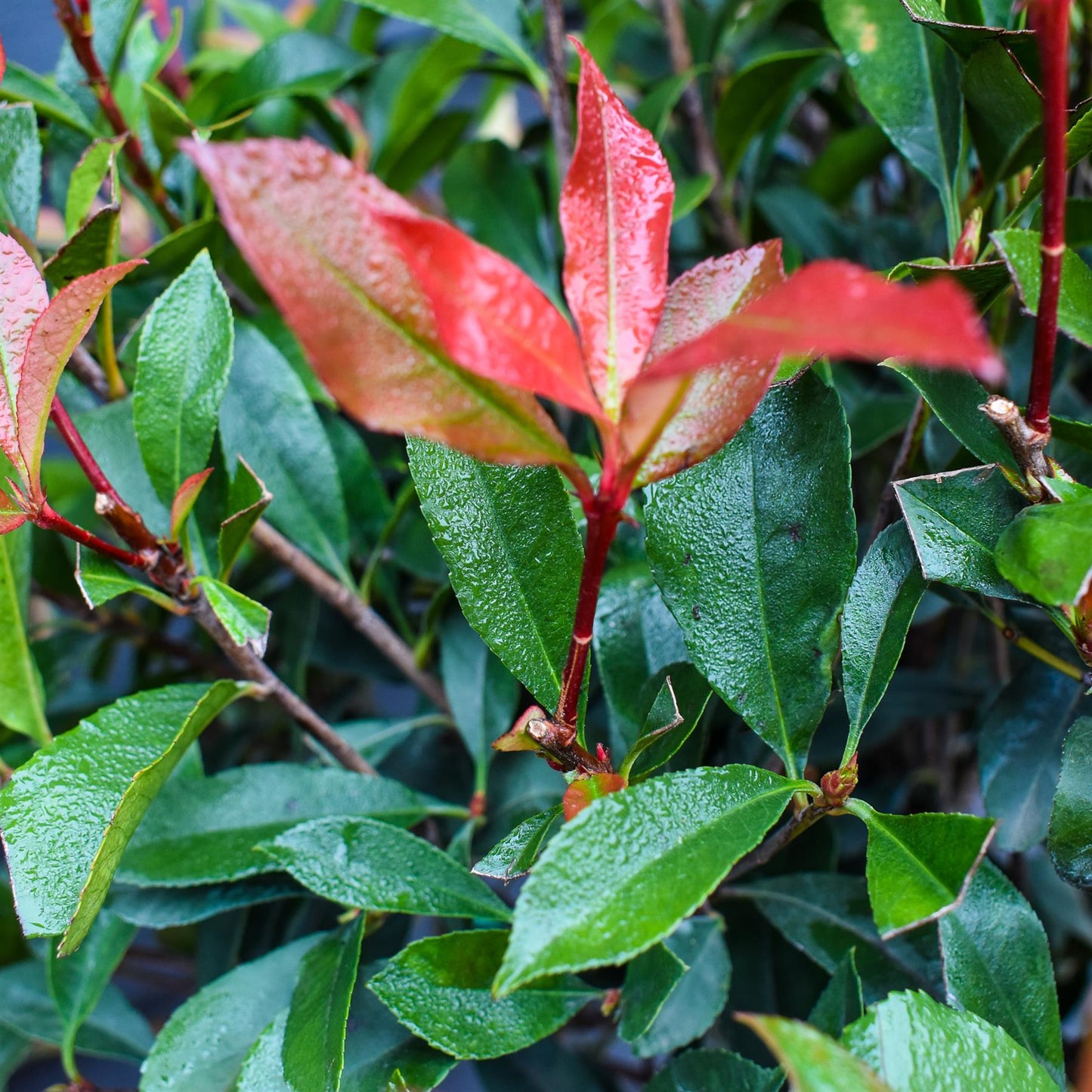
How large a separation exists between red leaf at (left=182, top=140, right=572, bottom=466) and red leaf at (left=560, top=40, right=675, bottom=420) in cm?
4

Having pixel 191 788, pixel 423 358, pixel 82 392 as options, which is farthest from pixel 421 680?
pixel 423 358

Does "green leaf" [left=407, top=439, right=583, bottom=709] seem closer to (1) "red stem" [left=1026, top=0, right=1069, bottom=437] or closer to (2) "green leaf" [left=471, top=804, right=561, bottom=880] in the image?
(2) "green leaf" [left=471, top=804, right=561, bottom=880]

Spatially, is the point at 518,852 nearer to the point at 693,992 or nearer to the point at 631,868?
the point at 631,868

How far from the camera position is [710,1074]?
40 cm

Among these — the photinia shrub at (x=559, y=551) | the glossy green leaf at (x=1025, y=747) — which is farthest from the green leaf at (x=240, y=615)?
the glossy green leaf at (x=1025, y=747)

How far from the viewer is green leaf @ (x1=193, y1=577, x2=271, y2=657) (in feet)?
1.24

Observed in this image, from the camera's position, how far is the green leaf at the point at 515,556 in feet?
1.15

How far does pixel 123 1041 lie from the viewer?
62 centimetres

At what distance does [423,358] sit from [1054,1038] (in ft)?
1.18

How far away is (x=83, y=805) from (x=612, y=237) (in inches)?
11.2

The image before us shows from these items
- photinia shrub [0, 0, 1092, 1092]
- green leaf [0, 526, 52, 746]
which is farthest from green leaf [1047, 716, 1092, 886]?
green leaf [0, 526, 52, 746]

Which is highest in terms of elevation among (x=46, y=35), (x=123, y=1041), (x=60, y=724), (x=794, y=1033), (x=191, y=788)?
(x=46, y=35)

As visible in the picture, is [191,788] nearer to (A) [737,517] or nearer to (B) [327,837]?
(B) [327,837]

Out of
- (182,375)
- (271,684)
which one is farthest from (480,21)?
(271,684)
